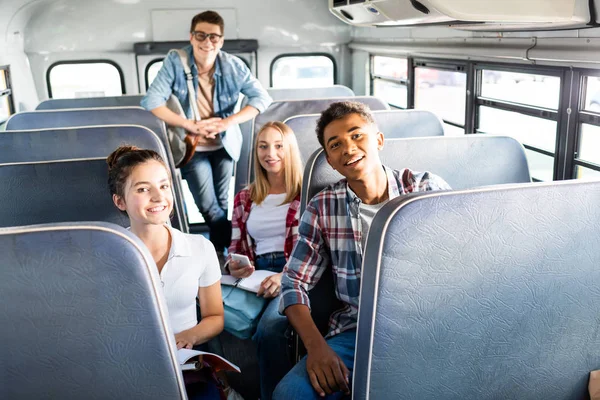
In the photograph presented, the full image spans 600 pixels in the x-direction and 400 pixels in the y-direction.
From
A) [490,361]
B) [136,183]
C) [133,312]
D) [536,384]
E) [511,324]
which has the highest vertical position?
[136,183]

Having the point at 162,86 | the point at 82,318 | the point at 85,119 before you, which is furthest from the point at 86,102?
the point at 82,318

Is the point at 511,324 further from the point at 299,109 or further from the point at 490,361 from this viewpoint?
the point at 299,109

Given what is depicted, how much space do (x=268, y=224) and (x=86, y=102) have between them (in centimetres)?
275

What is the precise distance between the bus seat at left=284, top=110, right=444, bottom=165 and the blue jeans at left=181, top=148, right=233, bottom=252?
94cm

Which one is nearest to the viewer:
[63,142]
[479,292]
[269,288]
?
[479,292]

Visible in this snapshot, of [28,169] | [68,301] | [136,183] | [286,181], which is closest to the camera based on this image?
[68,301]

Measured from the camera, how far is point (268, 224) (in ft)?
→ 9.62

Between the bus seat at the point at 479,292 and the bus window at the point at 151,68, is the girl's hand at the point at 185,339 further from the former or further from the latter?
the bus window at the point at 151,68

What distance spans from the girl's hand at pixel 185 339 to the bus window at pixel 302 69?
18.5ft

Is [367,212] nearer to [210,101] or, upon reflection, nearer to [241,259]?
[241,259]

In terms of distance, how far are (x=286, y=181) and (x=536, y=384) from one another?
1638 mm

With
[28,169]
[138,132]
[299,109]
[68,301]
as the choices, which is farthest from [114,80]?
[68,301]

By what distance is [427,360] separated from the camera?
153 cm

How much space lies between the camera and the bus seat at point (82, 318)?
4.21 feet
